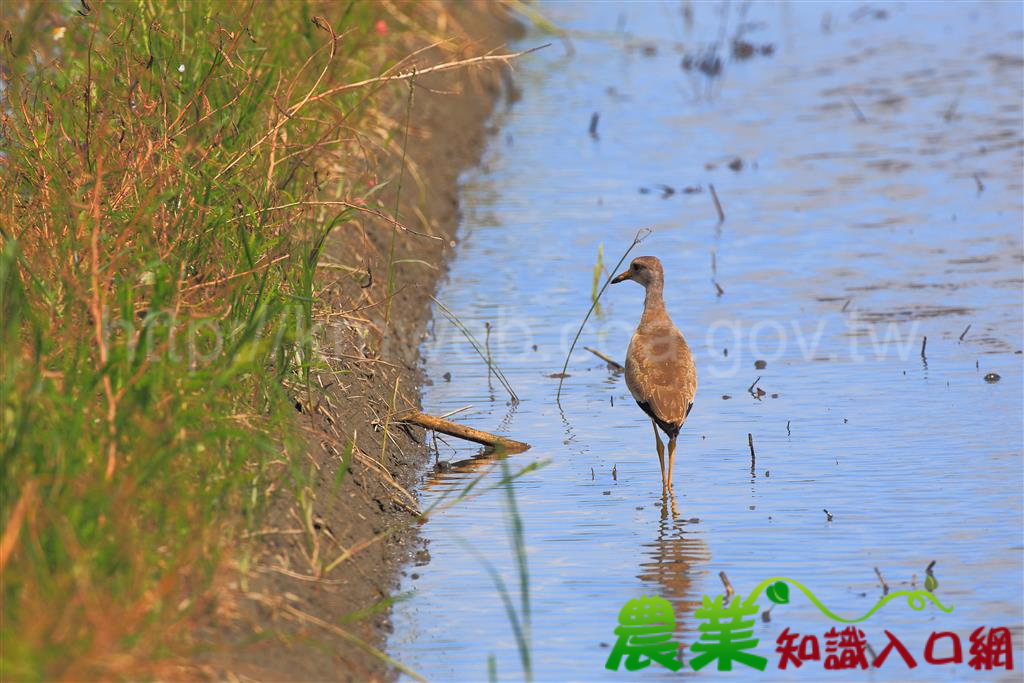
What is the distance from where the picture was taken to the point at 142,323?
20.3 feet

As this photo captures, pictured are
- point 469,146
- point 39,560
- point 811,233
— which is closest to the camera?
point 39,560

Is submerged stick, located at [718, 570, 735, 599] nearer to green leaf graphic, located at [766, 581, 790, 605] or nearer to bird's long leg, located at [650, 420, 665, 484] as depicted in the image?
green leaf graphic, located at [766, 581, 790, 605]

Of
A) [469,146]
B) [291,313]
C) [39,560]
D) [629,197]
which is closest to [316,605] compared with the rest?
[39,560]

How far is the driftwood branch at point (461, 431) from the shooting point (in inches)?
336

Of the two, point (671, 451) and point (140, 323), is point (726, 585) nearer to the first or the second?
point (671, 451)

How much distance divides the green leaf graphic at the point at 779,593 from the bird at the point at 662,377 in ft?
4.81

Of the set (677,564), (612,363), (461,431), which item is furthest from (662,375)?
(612,363)

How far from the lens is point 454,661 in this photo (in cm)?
600

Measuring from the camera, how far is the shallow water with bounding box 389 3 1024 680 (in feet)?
21.4

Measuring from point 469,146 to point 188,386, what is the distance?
12.9 metres

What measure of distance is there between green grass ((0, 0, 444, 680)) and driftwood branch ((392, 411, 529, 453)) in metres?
1.04

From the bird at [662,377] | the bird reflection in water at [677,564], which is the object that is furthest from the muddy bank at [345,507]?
the bird at [662,377]

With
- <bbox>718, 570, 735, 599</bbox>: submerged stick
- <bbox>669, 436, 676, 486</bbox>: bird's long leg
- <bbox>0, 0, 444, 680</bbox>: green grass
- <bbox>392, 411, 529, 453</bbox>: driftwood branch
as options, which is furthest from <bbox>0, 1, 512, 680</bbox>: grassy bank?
<bbox>669, 436, 676, 486</bbox>: bird's long leg

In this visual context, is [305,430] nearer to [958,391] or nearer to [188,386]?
[188,386]
